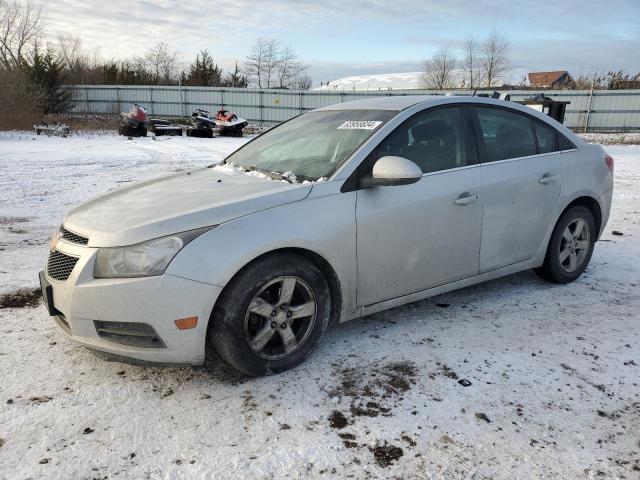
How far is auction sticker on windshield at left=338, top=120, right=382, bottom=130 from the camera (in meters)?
3.39

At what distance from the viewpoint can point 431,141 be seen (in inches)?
138

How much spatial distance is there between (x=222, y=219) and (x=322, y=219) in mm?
577

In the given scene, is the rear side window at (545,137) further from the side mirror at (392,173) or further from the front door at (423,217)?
the side mirror at (392,173)

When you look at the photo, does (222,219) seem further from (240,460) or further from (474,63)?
(474,63)

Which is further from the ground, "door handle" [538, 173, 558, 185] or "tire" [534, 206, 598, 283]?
"door handle" [538, 173, 558, 185]

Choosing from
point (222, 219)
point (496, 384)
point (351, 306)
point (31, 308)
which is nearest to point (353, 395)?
point (351, 306)

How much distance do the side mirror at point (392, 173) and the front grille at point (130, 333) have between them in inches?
57.3

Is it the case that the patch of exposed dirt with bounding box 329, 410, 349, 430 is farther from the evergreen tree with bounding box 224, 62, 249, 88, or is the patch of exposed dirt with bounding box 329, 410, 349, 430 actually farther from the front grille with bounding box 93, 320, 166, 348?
the evergreen tree with bounding box 224, 62, 249, 88

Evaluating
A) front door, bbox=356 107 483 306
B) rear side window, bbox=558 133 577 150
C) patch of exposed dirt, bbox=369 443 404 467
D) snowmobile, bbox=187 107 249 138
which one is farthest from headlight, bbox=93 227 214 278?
snowmobile, bbox=187 107 249 138

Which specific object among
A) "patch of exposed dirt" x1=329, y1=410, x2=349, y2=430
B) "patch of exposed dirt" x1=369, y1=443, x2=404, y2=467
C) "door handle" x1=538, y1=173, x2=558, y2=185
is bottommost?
"patch of exposed dirt" x1=369, y1=443, x2=404, y2=467

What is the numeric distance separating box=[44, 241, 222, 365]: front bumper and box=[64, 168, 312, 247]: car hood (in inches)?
7.5

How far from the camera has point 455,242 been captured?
11.4 ft

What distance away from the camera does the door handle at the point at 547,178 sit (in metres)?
3.95

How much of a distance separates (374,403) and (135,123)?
19.5m
